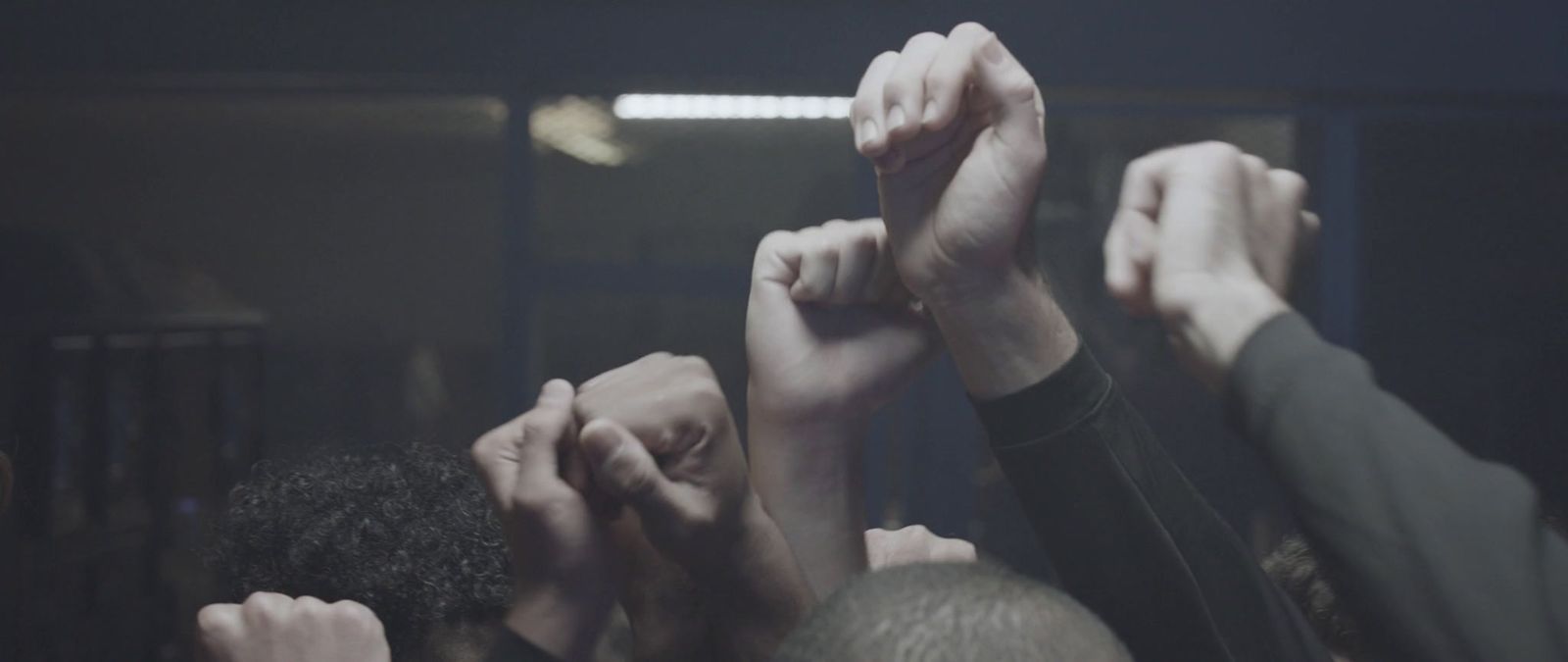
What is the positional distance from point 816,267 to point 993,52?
0.61ft

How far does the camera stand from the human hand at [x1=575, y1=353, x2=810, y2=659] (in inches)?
28.7

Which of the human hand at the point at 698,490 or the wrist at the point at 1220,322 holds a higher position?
the wrist at the point at 1220,322

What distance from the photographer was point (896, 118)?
0.73m

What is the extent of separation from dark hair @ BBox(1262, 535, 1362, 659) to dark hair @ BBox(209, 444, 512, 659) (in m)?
0.70

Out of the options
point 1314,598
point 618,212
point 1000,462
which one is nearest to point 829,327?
point 1000,462

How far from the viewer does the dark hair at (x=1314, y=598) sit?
1.20 m

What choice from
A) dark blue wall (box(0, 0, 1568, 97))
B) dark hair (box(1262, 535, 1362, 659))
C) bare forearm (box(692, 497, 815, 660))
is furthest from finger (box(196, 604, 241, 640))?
dark blue wall (box(0, 0, 1568, 97))

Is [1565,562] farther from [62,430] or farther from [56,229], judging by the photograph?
[56,229]

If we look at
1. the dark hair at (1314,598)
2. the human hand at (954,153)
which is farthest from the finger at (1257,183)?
the dark hair at (1314,598)

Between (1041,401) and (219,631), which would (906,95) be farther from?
(219,631)

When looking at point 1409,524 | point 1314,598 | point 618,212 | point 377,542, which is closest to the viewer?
point 1409,524

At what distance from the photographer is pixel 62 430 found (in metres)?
2.81

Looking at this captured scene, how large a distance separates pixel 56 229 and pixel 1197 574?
3.00 meters

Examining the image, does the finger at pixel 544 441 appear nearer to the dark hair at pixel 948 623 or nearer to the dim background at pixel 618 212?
the dark hair at pixel 948 623
